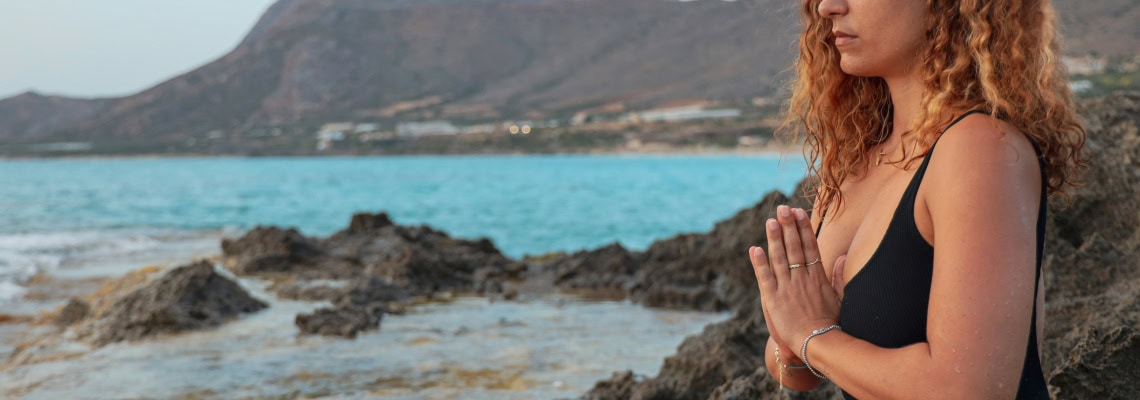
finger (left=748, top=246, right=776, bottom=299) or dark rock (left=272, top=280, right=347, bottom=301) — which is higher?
finger (left=748, top=246, right=776, bottom=299)

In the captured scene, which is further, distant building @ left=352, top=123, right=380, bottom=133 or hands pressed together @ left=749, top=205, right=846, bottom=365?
distant building @ left=352, top=123, right=380, bottom=133

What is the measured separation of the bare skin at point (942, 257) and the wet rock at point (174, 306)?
7.04 m

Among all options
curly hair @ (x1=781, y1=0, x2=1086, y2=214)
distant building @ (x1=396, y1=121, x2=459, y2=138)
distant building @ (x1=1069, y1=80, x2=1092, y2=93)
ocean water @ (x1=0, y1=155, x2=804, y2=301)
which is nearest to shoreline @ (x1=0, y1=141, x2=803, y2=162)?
ocean water @ (x1=0, y1=155, x2=804, y2=301)

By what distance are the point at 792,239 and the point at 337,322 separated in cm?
658

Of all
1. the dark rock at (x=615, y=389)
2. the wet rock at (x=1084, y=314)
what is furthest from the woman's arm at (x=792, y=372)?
the dark rock at (x=615, y=389)

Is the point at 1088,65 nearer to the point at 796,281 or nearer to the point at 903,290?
the point at 796,281

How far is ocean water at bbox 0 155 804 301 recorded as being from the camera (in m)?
18.8

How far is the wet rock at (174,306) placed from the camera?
771 centimetres

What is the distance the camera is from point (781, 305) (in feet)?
5.20

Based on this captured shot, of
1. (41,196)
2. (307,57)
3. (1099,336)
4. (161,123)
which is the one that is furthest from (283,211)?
(307,57)

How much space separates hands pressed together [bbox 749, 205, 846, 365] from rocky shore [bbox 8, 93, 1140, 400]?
68 centimetres

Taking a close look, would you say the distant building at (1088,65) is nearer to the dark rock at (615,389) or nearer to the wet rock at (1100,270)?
the wet rock at (1100,270)

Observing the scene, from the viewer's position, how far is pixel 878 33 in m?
1.52

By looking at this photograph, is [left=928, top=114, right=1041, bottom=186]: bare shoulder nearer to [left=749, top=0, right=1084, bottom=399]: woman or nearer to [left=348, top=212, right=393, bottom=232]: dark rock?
[left=749, top=0, right=1084, bottom=399]: woman
